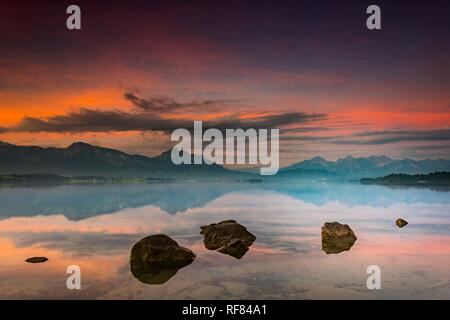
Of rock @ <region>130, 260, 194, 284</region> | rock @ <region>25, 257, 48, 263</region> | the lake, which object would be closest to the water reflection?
the lake

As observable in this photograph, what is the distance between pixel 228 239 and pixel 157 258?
7956mm

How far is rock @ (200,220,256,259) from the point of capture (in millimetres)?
30000

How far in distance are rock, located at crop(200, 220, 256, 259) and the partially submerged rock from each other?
4.67 m

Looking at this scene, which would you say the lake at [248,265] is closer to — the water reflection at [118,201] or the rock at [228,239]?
the rock at [228,239]

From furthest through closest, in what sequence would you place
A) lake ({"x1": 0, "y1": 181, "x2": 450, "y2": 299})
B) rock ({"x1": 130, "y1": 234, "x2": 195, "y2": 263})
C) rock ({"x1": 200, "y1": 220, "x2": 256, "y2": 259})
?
rock ({"x1": 200, "y1": 220, "x2": 256, "y2": 259}) → rock ({"x1": 130, "y1": 234, "x2": 195, "y2": 263}) → lake ({"x1": 0, "y1": 181, "x2": 450, "y2": 299})

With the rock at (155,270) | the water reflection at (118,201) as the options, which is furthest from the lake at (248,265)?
the water reflection at (118,201)

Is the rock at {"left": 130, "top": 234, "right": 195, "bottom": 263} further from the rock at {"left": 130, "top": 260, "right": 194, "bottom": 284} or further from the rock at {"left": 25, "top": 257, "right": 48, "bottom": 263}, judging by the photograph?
the rock at {"left": 25, "top": 257, "right": 48, "bottom": 263}

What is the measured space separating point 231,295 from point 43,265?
14038mm

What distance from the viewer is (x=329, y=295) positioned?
64.4 feet

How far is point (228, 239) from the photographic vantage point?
31.0m

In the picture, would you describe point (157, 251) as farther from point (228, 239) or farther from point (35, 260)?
point (35, 260)

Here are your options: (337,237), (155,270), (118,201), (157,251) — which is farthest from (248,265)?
(118,201)

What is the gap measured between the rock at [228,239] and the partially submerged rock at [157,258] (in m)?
4.67
